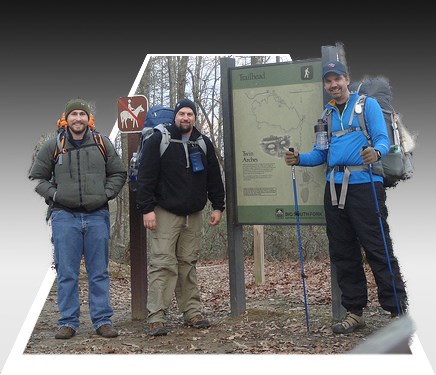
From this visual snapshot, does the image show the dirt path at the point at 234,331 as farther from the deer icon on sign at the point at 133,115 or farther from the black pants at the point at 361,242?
→ the deer icon on sign at the point at 133,115

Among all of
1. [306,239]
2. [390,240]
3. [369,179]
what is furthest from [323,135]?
[306,239]

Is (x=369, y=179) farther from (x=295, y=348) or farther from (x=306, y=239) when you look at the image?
(x=306, y=239)

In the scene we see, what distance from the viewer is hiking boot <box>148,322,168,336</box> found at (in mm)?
6117

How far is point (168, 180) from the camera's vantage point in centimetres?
610

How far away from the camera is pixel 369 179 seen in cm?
559

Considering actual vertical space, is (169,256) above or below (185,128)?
below

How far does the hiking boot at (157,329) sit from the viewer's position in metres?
6.12

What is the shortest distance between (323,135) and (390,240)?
3.66 feet

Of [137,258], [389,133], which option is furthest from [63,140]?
[389,133]

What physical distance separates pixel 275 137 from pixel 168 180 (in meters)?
1.28

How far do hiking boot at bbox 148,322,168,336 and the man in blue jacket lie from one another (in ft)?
5.30

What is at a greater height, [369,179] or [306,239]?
[369,179]

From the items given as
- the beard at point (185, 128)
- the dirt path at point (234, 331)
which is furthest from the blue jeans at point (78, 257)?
the beard at point (185, 128)

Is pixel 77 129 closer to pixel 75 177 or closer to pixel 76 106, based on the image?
pixel 76 106
